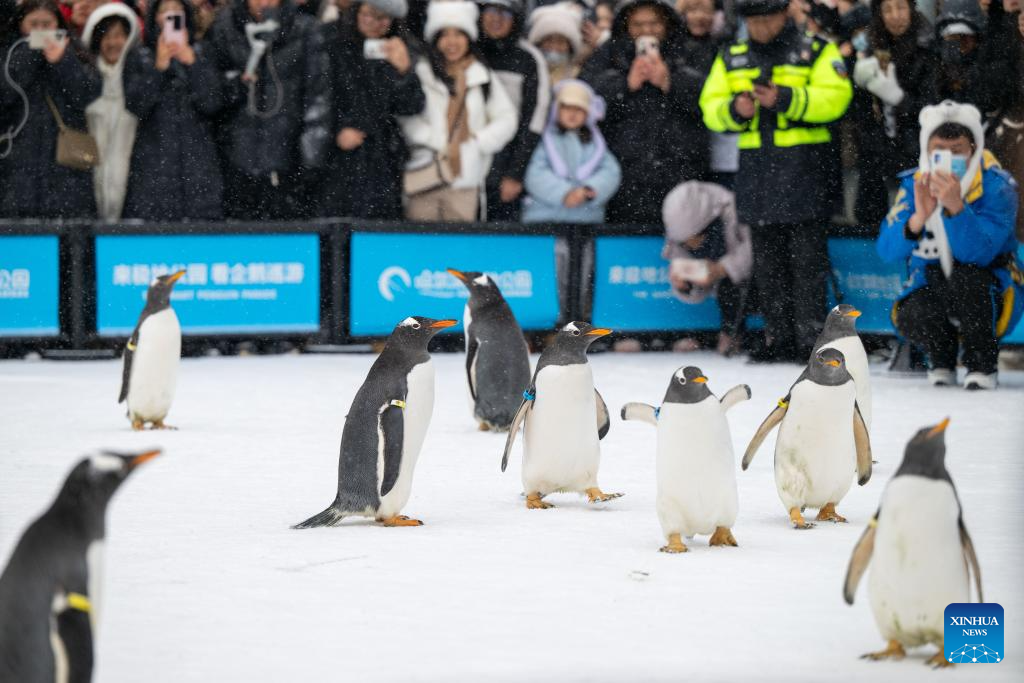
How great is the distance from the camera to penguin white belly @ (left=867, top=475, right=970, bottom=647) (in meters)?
2.79

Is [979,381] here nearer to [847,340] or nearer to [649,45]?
[847,340]

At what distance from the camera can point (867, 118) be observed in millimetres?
9234

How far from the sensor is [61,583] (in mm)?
2395

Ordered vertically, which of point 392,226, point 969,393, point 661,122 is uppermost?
point 661,122

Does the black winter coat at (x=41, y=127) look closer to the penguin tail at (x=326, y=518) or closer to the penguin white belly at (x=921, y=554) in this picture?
the penguin tail at (x=326, y=518)

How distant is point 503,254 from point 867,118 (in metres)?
2.27

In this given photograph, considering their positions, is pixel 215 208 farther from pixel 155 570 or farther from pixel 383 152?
pixel 155 570

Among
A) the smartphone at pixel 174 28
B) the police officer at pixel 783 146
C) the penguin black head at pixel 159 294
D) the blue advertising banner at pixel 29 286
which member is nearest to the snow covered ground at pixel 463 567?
the penguin black head at pixel 159 294

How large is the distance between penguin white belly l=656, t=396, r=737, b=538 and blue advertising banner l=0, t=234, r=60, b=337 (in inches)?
231

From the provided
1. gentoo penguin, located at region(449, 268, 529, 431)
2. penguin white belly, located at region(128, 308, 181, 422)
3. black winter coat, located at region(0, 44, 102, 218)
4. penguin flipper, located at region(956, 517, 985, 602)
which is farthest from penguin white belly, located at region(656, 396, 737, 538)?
black winter coat, located at region(0, 44, 102, 218)

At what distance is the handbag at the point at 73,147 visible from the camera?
895 cm

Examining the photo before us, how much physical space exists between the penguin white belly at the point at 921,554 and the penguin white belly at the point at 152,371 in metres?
3.85

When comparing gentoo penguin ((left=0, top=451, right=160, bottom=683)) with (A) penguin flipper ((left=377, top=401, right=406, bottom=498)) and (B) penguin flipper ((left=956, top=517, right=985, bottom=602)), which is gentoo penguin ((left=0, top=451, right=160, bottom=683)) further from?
(A) penguin flipper ((left=377, top=401, right=406, bottom=498))

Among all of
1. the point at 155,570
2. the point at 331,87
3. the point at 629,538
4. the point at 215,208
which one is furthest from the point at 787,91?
the point at 155,570
